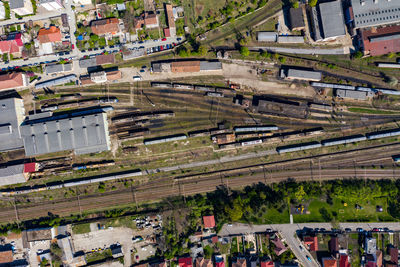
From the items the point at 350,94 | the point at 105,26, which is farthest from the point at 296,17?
the point at 105,26

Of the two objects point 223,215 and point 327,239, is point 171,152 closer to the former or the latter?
point 223,215

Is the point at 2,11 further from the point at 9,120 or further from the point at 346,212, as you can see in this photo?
the point at 346,212

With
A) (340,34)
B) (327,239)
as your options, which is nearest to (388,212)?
(327,239)

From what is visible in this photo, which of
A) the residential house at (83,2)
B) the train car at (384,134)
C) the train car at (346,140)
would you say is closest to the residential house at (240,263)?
the train car at (346,140)

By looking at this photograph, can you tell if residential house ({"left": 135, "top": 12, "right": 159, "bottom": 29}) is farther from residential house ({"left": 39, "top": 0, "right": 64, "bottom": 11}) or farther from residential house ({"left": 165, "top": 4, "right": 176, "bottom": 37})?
residential house ({"left": 39, "top": 0, "right": 64, "bottom": 11})

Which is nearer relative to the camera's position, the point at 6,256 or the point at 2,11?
the point at 6,256

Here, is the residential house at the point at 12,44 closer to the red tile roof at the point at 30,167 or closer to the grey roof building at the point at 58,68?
the grey roof building at the point at 58,68

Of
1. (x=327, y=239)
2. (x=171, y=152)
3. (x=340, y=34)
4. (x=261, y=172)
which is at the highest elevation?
(x=340, y=34)
